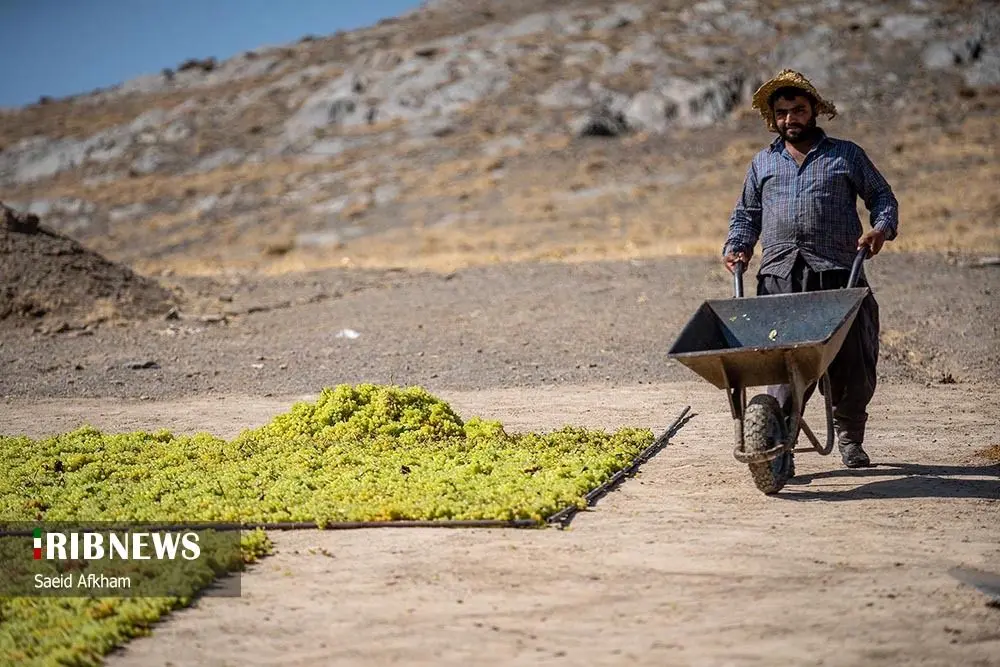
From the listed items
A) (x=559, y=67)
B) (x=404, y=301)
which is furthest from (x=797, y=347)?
(x=559, y=67)

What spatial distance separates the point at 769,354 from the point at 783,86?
1632mm

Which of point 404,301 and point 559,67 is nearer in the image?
point 404,301

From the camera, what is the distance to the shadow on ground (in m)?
5.89

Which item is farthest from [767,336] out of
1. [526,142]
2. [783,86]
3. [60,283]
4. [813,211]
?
[526,142]

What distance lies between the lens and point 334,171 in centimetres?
3544

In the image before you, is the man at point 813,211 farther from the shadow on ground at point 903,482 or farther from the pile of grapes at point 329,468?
the pile of grapes at point 329,468

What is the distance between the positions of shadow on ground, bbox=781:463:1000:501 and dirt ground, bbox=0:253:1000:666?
0.08 feet

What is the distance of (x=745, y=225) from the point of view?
21.1ft

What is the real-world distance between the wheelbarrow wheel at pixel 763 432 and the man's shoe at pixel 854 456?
33.3 inches

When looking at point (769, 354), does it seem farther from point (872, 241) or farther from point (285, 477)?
point (285, 477)

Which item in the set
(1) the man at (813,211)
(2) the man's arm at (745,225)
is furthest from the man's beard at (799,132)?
(2) the man's arm at (745,225)

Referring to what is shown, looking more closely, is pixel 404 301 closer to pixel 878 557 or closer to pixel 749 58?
pixel 878 557

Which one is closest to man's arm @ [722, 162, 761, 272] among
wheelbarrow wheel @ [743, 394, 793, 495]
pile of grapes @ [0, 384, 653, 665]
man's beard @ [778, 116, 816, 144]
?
man's beard @ [778, 116, 816, 144]

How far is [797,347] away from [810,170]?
4.39ft
